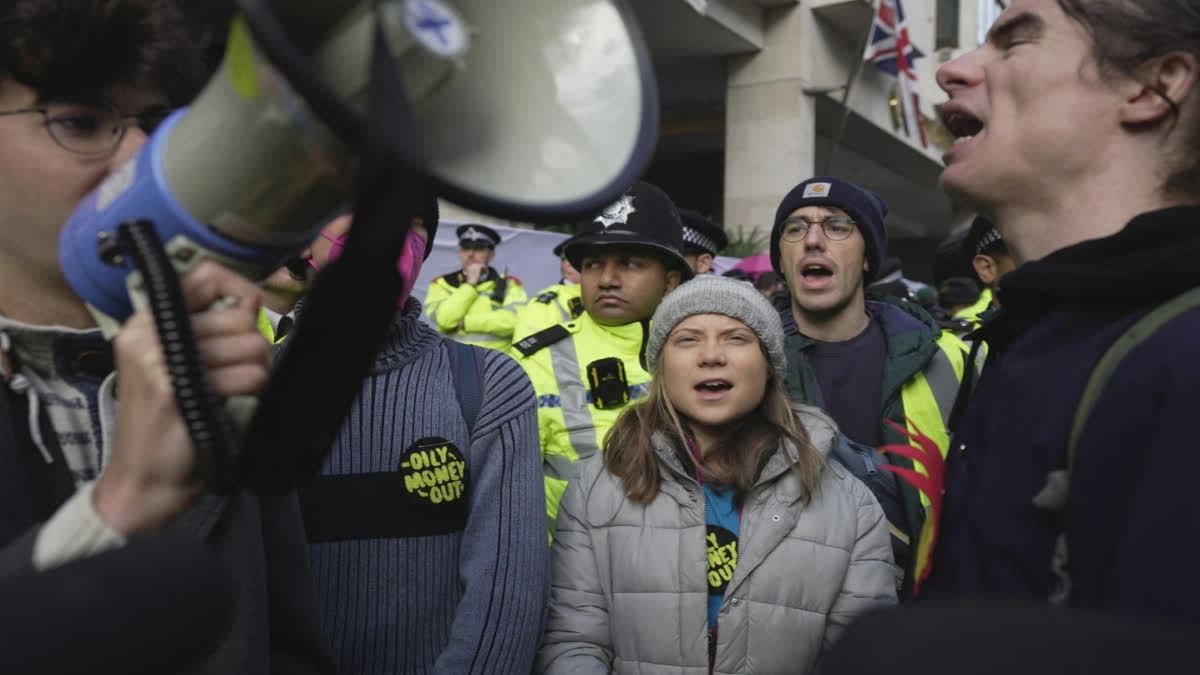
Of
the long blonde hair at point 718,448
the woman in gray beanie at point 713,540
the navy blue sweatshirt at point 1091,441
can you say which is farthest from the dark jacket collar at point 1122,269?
the long blonde hair at point 718,448

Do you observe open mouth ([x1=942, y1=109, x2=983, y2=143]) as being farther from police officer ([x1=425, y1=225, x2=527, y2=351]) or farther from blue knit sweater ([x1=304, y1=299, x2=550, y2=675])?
police officer ([x1=425, y1=225, x2=527, y2=351])

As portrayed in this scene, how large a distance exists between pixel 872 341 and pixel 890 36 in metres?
12.9

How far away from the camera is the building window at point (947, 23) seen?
21.4m

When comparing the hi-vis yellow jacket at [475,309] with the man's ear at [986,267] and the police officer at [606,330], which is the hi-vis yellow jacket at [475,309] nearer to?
the police officer at [606,330]

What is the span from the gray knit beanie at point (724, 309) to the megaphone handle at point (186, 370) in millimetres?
2065

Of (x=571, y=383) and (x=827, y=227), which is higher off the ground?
(x=827, y=227)

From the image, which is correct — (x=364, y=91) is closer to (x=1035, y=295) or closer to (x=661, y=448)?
(x=1035, y=295)

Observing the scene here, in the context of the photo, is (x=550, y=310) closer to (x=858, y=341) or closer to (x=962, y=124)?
(x=858, y=341)

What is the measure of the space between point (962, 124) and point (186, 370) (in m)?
1.32

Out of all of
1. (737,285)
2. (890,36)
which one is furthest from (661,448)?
(890,36)

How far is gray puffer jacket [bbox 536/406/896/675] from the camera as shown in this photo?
2297 mm

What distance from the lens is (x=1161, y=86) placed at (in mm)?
1374

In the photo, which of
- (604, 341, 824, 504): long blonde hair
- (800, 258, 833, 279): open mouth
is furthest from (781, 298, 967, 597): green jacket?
(604, 341, 824, 504): long blonde hair

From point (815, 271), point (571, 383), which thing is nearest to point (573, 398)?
point (571, 383)
